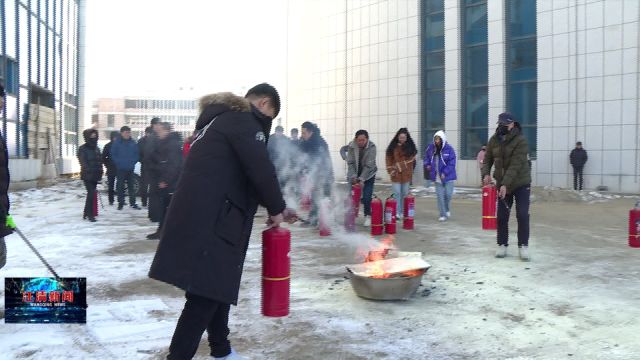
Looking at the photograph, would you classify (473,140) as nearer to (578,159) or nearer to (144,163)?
(578,159)

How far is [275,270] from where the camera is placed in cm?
359

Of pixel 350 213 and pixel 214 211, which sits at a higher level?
pixel 214 211

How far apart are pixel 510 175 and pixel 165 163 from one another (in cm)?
503

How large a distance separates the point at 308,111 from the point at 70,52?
12.7m

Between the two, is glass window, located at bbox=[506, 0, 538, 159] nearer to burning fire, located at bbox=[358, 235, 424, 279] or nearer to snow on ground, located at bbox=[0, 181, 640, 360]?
snow on ground, located at bbox=[0, 181, 640, 360]

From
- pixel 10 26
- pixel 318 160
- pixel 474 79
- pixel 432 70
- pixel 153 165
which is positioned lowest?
pixel 153 165

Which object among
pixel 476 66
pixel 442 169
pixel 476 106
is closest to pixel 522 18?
pixel 476 66

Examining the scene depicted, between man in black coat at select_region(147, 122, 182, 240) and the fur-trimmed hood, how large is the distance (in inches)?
207

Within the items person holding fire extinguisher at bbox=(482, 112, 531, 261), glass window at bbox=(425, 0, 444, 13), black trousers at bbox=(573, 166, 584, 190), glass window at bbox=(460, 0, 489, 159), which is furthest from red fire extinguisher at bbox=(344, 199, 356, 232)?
glass window at bbox=(425, 0, 444, 13)

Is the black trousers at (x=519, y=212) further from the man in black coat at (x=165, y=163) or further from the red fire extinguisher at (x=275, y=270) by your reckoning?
the man in black coat at (x=165, y=163)

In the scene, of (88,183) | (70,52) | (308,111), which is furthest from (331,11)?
(88,183)

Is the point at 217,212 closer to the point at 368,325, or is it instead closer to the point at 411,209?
the point at 368,325

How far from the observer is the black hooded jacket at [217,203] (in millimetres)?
2883

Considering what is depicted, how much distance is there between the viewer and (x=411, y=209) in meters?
9.59
